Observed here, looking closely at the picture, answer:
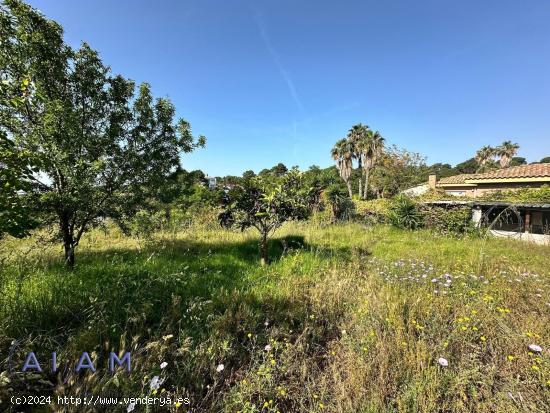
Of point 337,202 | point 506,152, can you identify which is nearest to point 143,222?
point 337,202

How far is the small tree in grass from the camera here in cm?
515

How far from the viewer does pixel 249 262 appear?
5.48 meters

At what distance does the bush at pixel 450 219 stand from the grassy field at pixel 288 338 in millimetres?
8640

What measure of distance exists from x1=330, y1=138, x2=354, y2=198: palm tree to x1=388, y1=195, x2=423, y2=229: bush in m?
22.2

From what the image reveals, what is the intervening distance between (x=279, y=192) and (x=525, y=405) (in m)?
4.18

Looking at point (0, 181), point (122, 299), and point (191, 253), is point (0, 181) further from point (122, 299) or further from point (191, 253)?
point (191, 253)

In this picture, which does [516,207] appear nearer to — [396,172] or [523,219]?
[523,219]

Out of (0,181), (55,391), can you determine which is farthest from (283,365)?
(0,181)

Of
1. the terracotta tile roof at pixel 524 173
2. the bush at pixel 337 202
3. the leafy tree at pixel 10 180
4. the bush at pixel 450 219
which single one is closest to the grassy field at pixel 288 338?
the leafy tree at pixel 10 180

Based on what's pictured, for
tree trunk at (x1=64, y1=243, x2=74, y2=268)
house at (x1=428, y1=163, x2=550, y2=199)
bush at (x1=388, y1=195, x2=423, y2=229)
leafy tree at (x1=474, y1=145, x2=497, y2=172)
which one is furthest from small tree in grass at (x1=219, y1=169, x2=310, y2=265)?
leafy tree at (x1=474, y1=145, x2=497, y2=172)

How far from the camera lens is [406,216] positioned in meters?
12.8

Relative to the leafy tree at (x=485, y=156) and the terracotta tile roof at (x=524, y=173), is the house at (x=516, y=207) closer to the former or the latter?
the terracotta tile roof at (x=524, y=173)

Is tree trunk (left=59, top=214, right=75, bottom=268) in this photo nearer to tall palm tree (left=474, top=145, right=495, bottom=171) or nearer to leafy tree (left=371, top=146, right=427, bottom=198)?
leafy tree (left=371, top=146, right=427, bottom=198)

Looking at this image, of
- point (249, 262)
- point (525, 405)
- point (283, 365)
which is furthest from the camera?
point (249, 262)
